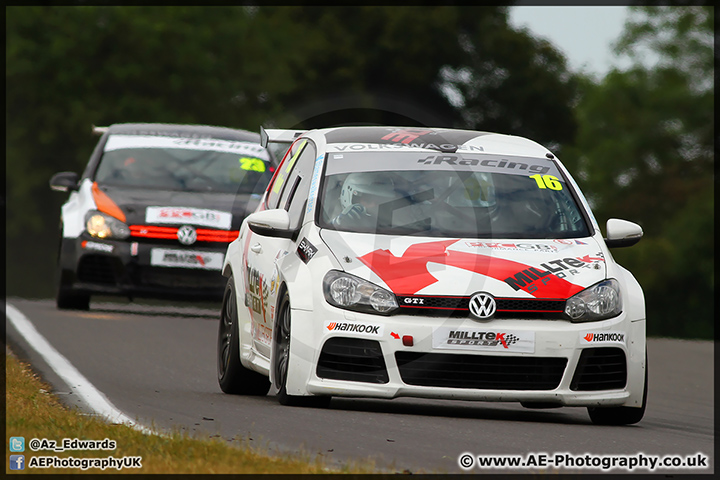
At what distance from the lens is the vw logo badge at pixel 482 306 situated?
8.22 meters

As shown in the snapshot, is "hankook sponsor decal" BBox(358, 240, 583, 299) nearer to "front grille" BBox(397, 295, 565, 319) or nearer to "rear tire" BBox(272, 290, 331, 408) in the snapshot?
"front grille" BBox(397, 295, 565, 319)

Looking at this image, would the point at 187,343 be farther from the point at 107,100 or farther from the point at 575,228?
the point at 107,100

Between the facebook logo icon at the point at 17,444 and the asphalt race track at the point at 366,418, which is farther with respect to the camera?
the asphalt race track at the point at 366,418

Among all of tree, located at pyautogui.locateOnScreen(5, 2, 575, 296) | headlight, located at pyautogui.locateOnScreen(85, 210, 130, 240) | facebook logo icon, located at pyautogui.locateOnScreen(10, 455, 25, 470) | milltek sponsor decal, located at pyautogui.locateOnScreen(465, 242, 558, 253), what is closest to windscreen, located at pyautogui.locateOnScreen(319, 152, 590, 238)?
milltek sponsor decal, located at pyautogui.locateOnScreen(465, 242, 558, 253)

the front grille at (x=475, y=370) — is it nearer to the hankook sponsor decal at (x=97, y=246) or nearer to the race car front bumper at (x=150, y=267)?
the race car front bumper at (x=150, y=267)

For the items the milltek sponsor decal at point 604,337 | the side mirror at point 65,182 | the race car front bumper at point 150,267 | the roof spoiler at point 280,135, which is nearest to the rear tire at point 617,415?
the milltek sponsor decal at point 604,337

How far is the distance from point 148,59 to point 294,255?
41.7m

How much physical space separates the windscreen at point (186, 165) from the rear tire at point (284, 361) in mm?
8338

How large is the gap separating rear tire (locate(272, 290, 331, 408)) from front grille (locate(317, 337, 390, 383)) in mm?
288

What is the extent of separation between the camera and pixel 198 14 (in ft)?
169

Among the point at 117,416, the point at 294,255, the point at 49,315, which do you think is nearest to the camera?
the point at 117,416

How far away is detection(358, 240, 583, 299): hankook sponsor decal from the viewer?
27.2 feet

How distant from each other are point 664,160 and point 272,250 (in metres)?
50.6

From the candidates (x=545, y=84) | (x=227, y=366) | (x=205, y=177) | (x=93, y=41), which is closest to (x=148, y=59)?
(x=93, y=41)
